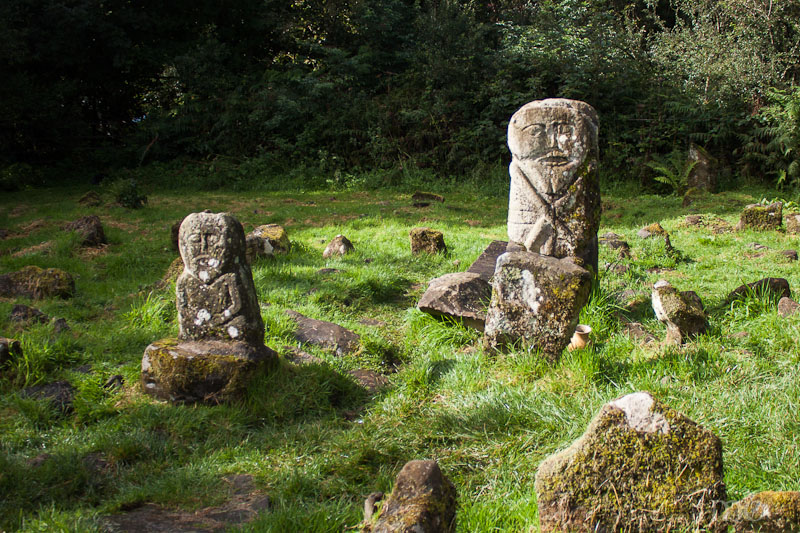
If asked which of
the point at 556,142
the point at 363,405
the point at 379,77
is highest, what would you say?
the point at 379,77

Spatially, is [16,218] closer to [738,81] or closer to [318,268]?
[318,268]

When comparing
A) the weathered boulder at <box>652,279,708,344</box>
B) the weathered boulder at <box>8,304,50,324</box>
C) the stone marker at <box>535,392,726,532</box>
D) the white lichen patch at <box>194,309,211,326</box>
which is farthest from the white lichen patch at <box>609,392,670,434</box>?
the weathered boulder at <box>8,304,50,324</box>

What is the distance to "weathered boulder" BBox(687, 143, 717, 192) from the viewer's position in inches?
515

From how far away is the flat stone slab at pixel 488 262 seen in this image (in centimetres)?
661

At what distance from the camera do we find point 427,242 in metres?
8.39

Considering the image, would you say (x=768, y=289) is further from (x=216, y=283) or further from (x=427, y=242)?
(x=216, y=283)

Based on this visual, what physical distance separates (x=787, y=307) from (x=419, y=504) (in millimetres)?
4113

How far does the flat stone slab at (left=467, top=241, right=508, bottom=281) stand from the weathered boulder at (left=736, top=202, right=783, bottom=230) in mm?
4468

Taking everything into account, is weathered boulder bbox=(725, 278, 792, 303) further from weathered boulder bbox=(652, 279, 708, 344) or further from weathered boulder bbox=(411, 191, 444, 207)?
weathered boulder bbox=(411, 191, 444, 207)

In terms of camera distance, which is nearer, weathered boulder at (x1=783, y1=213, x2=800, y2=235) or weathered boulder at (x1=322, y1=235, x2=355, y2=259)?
weathered boulder at (x1=322, y1=235, x2=355, y2=259)

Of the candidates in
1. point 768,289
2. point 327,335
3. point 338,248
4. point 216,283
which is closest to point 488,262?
point 338,248

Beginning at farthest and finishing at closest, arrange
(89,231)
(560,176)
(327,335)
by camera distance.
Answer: (89,231)
(560,176)
(327,335)

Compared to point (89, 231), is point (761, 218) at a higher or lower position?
lower

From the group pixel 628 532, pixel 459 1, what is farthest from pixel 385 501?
pixel 459 1
